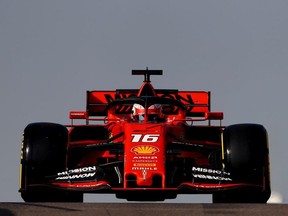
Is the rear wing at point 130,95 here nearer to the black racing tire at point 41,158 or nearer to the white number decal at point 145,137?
the black racing tire at point 41,158

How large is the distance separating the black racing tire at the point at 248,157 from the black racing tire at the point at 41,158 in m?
2.89

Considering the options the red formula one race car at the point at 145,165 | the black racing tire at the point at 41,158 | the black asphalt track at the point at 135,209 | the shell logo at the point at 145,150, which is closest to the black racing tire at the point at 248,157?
the red formula one race car at the point at 145,165

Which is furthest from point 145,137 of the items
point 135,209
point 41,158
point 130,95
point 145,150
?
point 130,95

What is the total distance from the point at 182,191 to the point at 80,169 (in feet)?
6.54

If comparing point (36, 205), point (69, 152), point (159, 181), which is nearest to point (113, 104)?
point (69, 152)

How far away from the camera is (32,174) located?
17.5m

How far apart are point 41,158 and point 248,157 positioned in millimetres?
3564

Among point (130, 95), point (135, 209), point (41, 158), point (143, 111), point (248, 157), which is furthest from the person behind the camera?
point (130, 95)

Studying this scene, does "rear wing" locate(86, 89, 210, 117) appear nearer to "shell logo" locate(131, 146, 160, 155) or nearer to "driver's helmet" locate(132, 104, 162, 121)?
"driver's helmet" locate(132, 104, 162, 121)

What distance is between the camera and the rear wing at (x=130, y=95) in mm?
22734

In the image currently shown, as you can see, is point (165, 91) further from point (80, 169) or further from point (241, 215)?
point (241, 215)

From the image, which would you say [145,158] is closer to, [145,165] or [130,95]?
[145,165]

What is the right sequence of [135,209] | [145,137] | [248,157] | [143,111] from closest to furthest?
[135,209]
[248,157]
[145,137]
[143,111]

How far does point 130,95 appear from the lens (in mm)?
22750
